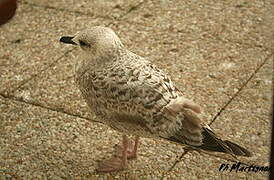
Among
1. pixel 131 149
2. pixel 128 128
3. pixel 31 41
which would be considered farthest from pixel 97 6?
pixel 128 128

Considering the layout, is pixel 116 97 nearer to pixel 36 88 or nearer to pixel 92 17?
pixel 36 88

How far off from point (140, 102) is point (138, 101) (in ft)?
0.06

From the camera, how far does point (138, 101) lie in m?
3.99

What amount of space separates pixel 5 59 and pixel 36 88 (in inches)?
30.1

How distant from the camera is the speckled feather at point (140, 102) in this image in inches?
158

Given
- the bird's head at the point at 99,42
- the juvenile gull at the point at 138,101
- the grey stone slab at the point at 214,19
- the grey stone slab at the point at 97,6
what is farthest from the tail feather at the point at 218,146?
the grey stone slab at the point at 97,6

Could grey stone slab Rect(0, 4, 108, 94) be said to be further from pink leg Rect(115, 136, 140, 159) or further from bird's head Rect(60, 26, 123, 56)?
bird's head Rect(60, 26, 123, 56)

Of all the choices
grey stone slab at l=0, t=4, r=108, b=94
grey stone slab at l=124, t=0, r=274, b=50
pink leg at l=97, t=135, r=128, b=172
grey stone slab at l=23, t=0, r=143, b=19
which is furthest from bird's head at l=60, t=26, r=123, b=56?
grey stone slab at l=23, t=0, r=143, b=19

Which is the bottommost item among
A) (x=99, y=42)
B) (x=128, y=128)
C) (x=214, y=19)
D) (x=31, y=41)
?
(x=31, y=41)

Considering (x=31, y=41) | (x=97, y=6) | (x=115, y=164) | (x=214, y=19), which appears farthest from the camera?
(x=97, y=6)

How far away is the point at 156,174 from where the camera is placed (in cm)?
452

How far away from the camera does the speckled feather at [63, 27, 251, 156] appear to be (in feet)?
13.2

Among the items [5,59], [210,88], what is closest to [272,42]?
[210,88]

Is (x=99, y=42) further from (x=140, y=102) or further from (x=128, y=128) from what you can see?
(x=128, y=128)
